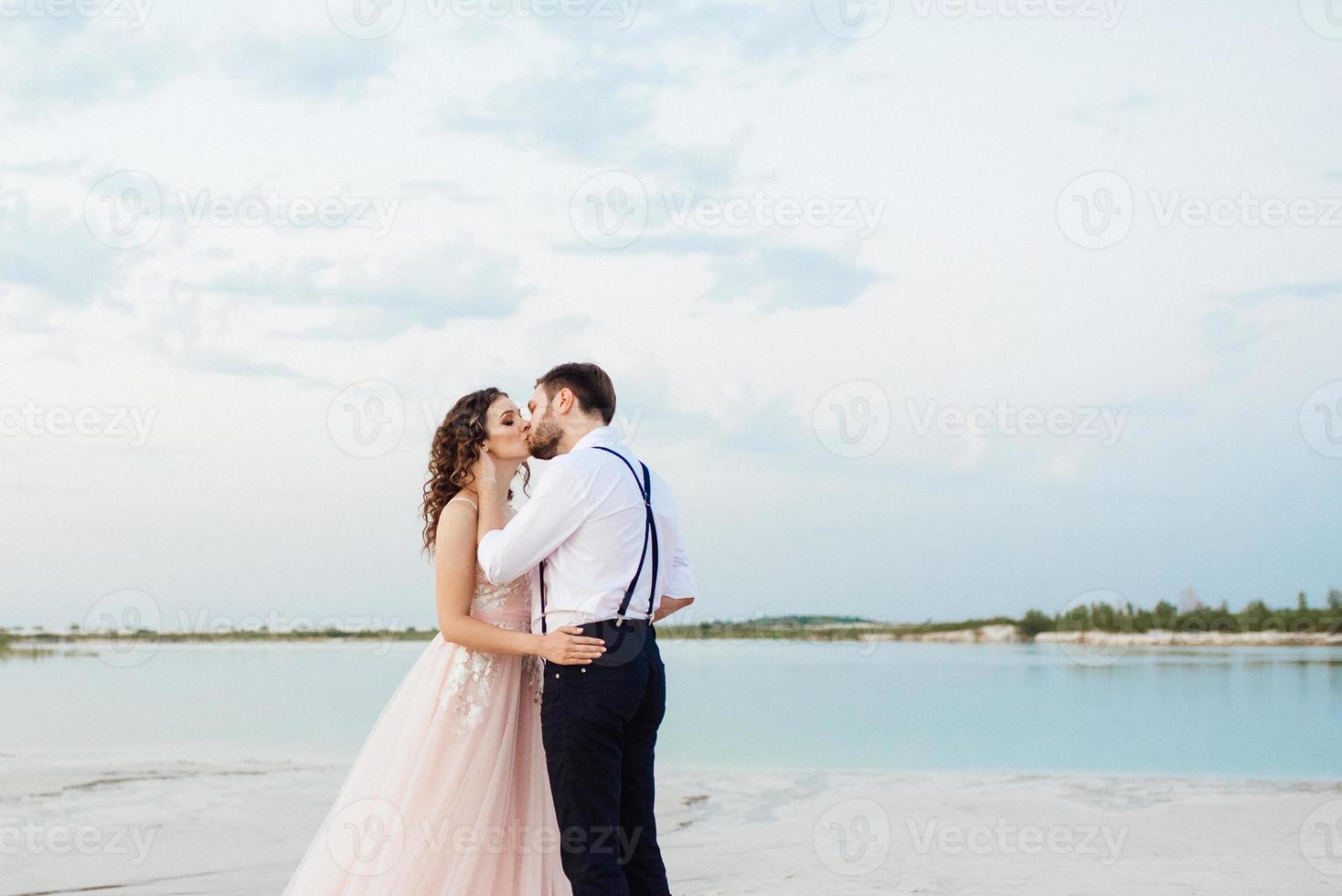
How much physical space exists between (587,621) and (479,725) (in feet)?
2.05

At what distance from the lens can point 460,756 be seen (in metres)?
3.79

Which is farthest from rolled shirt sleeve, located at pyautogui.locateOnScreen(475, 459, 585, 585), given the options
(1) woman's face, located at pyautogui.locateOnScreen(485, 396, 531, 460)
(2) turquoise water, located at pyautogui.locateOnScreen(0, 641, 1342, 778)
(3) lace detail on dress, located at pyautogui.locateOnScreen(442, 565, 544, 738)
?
(2) turquoise water, located at pyautogui.locateOnScreen(0, 641, 1342, 778)

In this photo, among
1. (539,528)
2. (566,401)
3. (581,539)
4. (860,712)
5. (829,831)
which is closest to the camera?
(539,528)

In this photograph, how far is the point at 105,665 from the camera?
23500 millimetres

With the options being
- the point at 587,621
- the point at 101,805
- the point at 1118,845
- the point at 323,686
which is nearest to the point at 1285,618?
the point at 323,686

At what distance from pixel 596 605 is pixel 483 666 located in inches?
23.1

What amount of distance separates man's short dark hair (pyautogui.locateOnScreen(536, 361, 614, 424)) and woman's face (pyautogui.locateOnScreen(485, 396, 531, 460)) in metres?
0.25

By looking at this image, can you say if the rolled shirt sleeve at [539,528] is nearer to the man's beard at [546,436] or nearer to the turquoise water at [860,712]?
the man's beard at [546,436]

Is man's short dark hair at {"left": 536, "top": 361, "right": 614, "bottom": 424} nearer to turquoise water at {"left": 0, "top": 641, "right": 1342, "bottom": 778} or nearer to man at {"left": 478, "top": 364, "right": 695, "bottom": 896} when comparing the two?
man at {"left": 478, "top": 364, "right": 695, "bottom": 896}

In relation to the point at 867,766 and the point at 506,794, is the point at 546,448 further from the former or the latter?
the point at 867,766

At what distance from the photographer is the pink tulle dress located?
12.3 feet

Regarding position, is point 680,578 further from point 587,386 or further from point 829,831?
point 829,831

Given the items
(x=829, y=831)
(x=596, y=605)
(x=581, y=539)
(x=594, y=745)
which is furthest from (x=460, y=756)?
(x=829, y=831)

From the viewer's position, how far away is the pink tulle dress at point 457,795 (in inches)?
148
